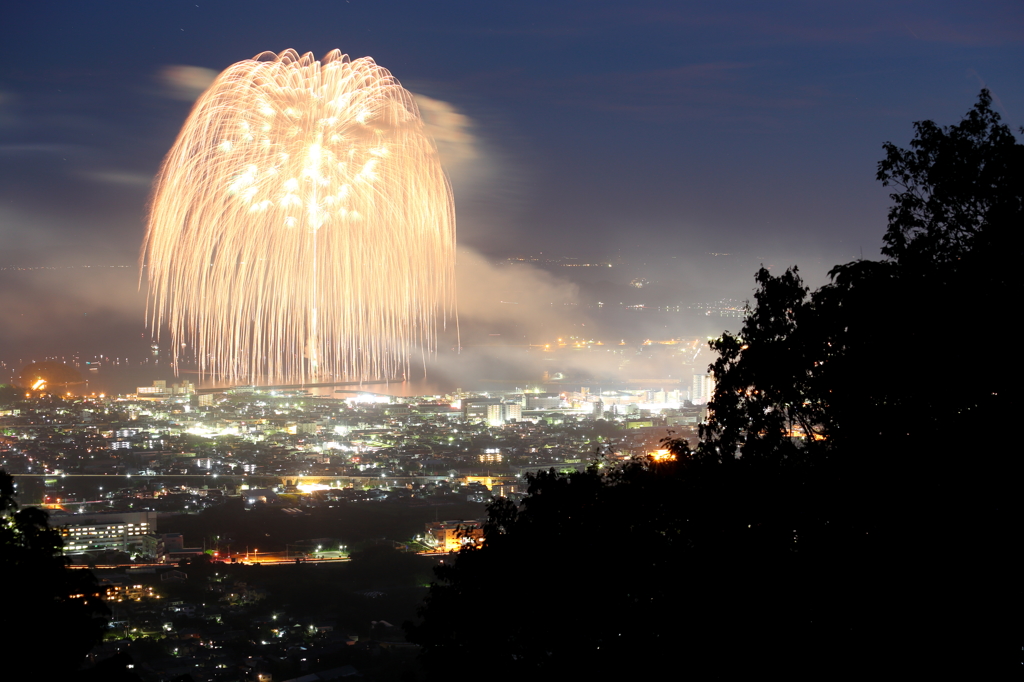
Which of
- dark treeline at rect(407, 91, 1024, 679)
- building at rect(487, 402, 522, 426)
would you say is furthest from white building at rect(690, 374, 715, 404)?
dark treeline at rect(407, 91, 1024, 679)

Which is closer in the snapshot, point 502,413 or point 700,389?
point 502,413

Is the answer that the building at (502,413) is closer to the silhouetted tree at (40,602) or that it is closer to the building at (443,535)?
the building at (443,535)

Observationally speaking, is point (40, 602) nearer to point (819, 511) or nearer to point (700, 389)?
point (819, 511)

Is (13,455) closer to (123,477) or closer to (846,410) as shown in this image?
(123,477)

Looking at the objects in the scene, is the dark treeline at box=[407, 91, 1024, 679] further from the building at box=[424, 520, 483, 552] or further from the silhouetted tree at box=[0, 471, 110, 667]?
the building at box=[424, 520, 483, 552]

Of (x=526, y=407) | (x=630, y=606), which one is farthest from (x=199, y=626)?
(x=526, y=407)

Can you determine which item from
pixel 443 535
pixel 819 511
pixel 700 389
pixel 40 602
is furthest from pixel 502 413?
pixel 819 511
